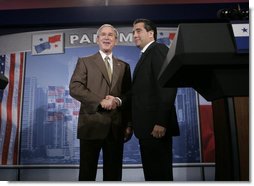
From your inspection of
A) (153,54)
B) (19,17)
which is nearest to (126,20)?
(153,54)

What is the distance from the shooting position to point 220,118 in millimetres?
915

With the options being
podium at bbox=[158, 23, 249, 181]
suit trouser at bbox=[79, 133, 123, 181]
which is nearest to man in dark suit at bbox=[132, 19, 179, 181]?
suit trouser at bbox=[79, 133, 123, 181]

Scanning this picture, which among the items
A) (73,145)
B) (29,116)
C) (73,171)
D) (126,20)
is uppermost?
(126,20)

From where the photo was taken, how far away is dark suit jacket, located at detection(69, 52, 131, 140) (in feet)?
4.36

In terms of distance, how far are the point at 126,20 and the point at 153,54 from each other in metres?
0.22

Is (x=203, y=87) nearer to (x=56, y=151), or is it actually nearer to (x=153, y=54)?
(x=153, y=54)

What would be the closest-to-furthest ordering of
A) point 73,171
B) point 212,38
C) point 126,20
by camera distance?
point 212,38
point 73,171
point 126,20

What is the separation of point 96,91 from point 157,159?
1.35 ft

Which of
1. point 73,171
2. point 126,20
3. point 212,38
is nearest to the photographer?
point 212,38

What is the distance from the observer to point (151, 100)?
1.26 m

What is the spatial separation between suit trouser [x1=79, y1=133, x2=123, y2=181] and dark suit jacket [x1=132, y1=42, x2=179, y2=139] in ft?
0.40

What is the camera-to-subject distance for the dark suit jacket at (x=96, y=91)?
1.33m

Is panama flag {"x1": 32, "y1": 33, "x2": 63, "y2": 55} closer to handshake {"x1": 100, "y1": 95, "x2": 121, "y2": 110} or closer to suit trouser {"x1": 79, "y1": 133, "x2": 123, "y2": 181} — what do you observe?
handshake {"x1": 100, "y1": 95, "x2": 121, "y2": 110}

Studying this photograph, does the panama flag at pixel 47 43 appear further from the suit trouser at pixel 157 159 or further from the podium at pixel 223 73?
the podium at pixel 223 73
